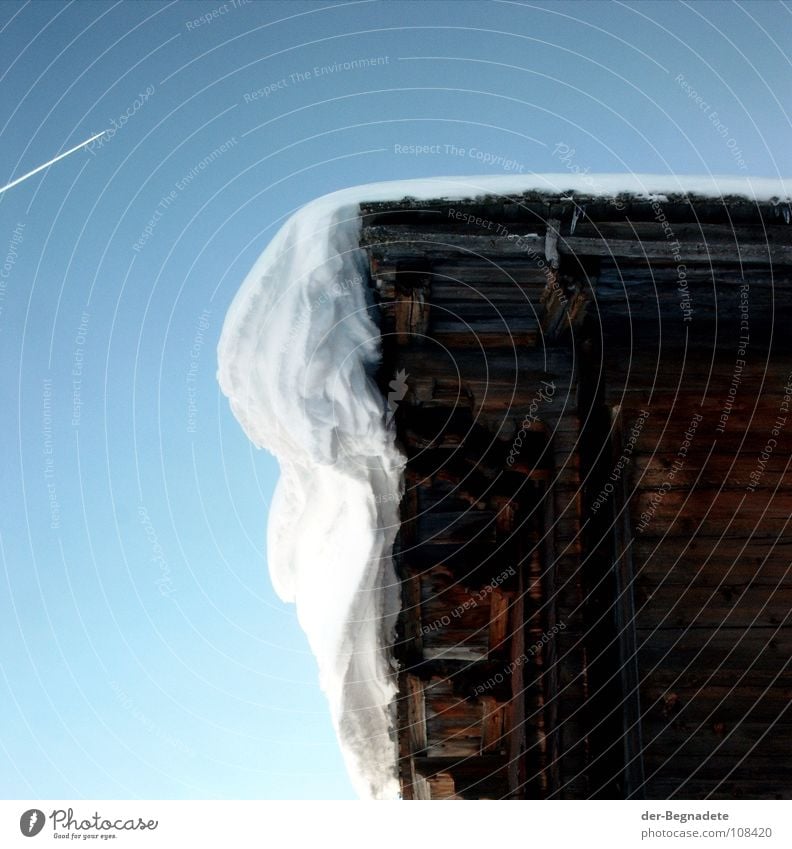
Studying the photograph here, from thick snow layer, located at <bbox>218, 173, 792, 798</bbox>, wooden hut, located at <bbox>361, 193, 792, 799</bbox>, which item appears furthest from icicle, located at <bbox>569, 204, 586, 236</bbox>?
wooden hut, located at <bbox>361, 193, 792, 799</bbox>

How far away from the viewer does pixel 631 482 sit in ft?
8.77

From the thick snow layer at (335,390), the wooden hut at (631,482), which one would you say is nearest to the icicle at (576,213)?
the thick snow layer at (335,390)

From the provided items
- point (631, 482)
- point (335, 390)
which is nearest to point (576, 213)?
point (335, 390)

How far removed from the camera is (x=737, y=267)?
7.73 feet

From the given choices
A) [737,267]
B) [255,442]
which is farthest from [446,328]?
[737,267]

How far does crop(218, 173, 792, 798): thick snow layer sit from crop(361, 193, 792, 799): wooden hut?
170 millimetres

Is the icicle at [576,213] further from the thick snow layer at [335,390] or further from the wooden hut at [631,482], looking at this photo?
the wooden hut at [631,482]

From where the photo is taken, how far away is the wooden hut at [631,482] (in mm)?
2484

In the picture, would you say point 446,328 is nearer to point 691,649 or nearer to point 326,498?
point 326,498

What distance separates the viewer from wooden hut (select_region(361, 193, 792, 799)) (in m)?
2.48

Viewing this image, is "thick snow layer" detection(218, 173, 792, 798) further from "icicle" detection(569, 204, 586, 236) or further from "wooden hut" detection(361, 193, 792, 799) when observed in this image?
"wooden hut" detection(361, 193, 792, 799)

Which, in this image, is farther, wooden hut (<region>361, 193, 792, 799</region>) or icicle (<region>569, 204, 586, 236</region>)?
wooden hut (<region>361, 193, 792, 799</region>)

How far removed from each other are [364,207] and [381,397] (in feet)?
1.89

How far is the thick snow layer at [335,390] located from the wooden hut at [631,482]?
6.7 inches
